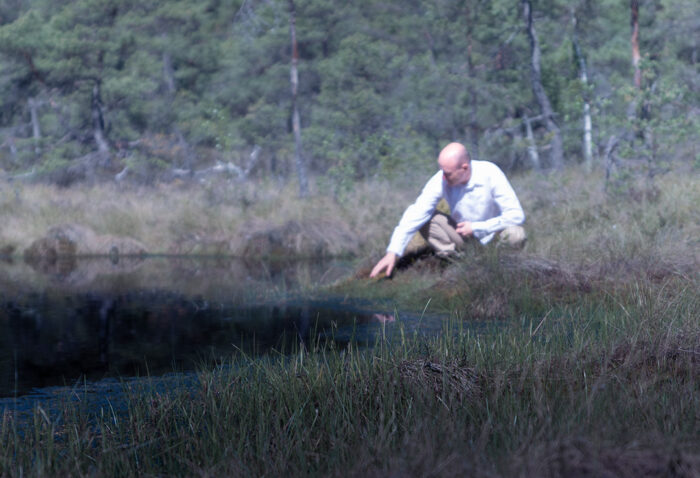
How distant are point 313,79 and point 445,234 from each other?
24850 mm

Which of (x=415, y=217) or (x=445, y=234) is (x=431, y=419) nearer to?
(x=415, y=217)

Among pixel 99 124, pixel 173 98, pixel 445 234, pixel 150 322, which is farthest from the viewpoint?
pixel 173 98

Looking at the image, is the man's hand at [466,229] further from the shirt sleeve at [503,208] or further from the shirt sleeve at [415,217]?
the shirt sleeve at [415,217]

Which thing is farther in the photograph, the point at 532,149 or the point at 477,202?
the point at 532,149

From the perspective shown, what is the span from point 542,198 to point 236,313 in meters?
6.90

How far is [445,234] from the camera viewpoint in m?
7.09

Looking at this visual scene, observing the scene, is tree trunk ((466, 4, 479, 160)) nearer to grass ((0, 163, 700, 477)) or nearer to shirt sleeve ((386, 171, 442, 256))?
shirt sleeve ((386, 171, 442, 256))

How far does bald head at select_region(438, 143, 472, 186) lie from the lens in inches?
248

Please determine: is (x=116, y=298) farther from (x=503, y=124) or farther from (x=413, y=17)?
(x=413, y=17)

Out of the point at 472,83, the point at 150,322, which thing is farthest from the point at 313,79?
the point at 150,322

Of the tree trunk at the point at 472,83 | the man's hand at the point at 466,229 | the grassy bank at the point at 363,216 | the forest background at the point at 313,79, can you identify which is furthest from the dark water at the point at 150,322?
the tree trunk at the point at 472,83

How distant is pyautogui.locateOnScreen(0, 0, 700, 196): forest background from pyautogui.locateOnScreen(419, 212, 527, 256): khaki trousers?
41.6 feet

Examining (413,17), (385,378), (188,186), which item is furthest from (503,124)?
(385,378)

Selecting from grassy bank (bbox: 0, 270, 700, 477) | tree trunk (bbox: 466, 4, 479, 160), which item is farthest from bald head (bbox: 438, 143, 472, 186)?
tree trunk (bbox: 466, 4, 479, 160)
